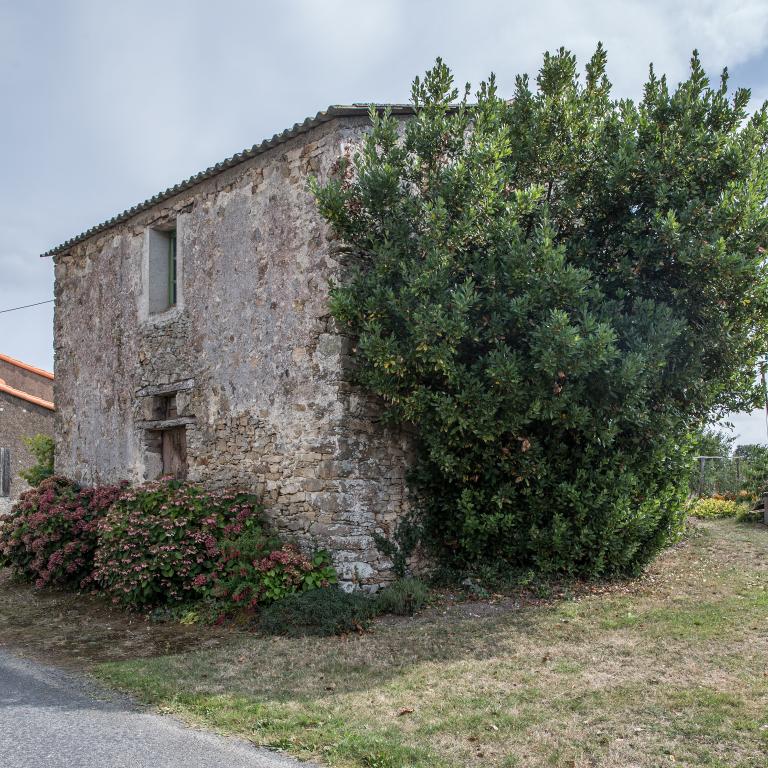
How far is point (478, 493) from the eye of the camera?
829 cm

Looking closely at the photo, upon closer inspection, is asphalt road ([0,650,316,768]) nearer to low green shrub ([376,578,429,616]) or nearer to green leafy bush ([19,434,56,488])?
low green shrub ([376,578,429,616])

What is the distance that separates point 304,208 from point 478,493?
12.6 feet

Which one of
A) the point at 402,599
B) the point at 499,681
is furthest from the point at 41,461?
the point at 499,681

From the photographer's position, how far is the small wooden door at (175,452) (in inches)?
412

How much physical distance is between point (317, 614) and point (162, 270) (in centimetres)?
631

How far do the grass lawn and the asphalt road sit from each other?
0.69 feet

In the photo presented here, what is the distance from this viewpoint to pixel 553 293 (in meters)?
7.23

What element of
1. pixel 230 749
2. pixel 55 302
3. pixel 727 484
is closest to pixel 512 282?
pixel 230 749

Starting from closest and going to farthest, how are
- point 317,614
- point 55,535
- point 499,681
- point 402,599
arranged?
point 499,681
point 317,614
point 402,599
point 55,535

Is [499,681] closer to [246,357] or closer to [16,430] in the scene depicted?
[246,357]

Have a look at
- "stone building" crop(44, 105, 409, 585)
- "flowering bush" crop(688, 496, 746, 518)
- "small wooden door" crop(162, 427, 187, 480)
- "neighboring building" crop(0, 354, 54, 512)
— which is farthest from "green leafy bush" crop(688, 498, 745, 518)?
"neighboring building" crop(0, 354, 54, 512)

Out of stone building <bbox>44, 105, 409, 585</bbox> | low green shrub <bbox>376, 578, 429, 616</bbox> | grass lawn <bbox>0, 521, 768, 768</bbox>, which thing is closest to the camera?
grass lawn <bbox>0, 521, 768, 768</bbox>

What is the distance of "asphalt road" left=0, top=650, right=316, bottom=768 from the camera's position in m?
4.01

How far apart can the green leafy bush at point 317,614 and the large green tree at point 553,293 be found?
163 cm
